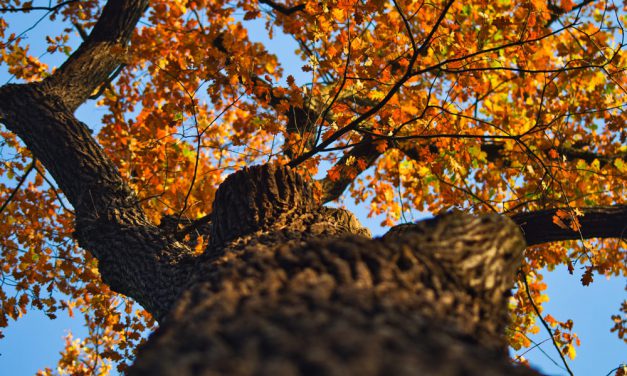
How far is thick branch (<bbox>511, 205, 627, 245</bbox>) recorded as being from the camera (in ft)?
12.4

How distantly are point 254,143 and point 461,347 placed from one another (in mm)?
8840

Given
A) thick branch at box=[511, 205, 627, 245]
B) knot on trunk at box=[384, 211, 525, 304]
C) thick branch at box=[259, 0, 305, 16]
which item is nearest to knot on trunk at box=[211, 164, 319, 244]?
knot on trunk at box=[384, 211, 525, 304]

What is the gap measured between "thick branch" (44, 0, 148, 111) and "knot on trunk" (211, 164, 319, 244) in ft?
10.1

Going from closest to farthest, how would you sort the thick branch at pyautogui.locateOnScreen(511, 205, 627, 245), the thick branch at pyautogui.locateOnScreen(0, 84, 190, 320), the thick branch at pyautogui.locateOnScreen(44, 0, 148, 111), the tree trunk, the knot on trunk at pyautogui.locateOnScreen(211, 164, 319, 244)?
the tree trunk, the knot on trunk at pyautogui.locateOnScreen(211, 164, 319, 244), the thick branch at pyautogui.locateOnScreen(0, 84, 190, 320), the thick branch at pyautogui.locateOnScreen(511, 205, 627, 245), the thick branch at pyautogui.locateOnScreen(44, 0, 148, 111)

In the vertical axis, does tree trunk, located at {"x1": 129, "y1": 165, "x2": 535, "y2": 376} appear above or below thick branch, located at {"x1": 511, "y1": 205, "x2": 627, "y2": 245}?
below

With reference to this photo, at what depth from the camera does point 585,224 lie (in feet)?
12.6

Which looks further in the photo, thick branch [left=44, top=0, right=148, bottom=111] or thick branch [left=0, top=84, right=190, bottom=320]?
thick branch [left=44, top=0, right=148, bottom=111]

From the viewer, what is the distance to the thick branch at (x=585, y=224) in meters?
3.78

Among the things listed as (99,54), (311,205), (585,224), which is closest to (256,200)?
(311,205)

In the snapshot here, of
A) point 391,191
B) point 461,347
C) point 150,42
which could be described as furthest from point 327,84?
point 461,347

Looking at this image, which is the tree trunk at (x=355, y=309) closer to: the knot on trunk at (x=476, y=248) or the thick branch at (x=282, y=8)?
the knot on trunk at (x=476, y=248)

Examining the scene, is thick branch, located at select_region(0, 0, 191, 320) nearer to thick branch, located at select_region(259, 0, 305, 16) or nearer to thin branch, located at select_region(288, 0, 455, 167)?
thin branch, located at select_region(288, 0, 455, 167)

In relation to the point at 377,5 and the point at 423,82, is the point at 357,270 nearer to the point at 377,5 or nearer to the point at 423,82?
the point at 377,5

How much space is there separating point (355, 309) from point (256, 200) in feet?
5.99
